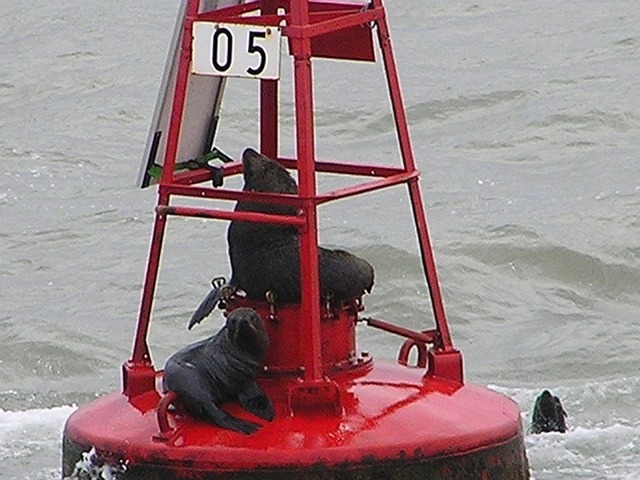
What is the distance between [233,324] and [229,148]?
977 cm

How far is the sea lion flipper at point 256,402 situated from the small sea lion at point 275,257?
37cm

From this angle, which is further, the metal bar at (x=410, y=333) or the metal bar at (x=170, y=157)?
the metal bar at (x=410, y=333)

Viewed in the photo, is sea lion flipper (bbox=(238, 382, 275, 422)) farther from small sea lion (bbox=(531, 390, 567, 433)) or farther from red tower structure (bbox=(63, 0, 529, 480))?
small sea lion (bbox=(531, 390, 567, 433))

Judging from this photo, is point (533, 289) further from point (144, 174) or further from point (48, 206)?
point (144, 174)

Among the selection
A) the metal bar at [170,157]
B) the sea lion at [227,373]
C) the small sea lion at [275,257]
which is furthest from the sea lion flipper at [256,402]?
the metal bar at [170,157]

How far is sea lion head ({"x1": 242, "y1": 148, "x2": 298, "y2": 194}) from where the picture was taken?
648 centimetres

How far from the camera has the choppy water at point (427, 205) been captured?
36.8ft

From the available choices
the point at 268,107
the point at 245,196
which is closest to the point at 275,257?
the point at 245,196

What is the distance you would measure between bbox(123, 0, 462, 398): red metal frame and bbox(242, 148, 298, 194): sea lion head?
190 mm

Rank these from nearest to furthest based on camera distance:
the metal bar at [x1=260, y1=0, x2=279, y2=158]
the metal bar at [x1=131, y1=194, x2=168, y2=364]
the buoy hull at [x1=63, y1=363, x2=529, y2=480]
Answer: the buoy hull at [x1=63, y1=363, x2=529, y2=480]
the metal bar at [x1=131, y1=194, x2=168, y2=364]
the metal bar at [x1=260, y1=0, x2=279, y2=158]

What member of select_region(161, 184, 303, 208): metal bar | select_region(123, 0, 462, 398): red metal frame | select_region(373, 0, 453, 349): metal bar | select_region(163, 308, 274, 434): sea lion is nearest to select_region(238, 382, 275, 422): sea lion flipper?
select_region(163, 308, 274, 434): sea lion

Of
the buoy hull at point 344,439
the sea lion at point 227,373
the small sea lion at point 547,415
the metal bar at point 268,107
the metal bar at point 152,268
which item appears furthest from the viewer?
the small sea lion at point 547,415

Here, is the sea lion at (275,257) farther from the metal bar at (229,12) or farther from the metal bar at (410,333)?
the metal bar at (229,12)

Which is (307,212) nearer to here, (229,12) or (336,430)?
(336,430)
